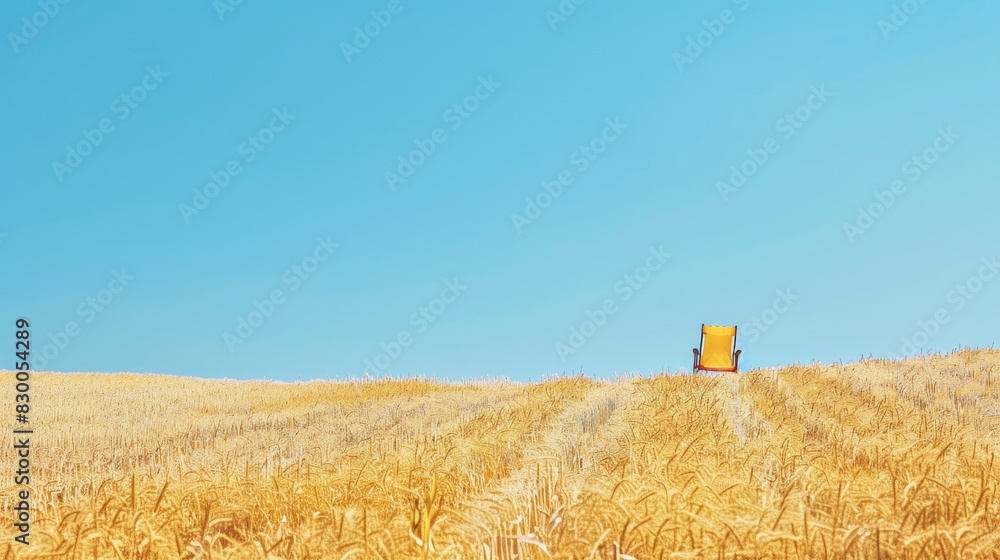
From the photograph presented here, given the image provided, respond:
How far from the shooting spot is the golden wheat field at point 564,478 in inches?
140

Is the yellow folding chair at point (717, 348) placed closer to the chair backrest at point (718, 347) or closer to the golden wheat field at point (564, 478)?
the chair backrest at point (718, 347)

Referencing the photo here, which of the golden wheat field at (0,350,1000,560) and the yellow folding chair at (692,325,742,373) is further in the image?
the yellow folding chair at (692,325,742,373)

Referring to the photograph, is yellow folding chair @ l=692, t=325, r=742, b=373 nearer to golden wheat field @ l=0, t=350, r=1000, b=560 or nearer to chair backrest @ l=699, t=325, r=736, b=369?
chair backrest @ l=699, t=325, r=736, b=369

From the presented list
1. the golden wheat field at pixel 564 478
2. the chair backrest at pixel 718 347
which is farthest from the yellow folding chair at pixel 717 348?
the golden wheat field at pixel 564 478

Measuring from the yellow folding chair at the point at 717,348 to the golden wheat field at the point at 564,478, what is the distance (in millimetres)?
3389

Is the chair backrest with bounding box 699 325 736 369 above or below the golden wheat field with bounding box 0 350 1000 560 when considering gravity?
above

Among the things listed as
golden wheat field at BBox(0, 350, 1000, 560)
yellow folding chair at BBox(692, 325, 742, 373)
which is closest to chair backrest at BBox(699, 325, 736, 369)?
yellow folding chair at BBox(692, 325, 742, 373)

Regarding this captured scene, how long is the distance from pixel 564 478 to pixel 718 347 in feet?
38.0

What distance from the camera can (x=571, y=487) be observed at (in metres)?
4.52

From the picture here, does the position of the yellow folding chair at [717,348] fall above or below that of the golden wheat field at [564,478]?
above

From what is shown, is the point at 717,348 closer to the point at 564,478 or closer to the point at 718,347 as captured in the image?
the point at 718,347

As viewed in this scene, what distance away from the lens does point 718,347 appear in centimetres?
1572

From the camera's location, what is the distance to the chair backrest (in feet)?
51.1

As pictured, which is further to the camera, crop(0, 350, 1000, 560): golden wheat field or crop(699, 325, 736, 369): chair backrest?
crop(699, 325, 736, 369): chair backrest
